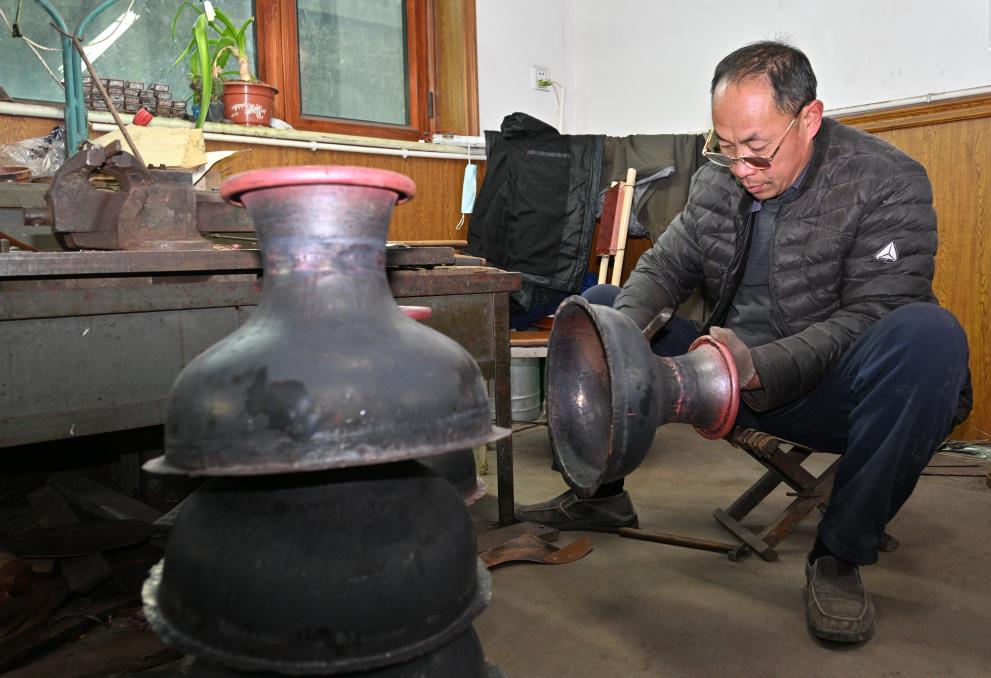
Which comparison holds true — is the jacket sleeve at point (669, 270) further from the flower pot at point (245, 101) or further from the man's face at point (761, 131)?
the flower pot at point (245, 101)

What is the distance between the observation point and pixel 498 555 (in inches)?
94.2

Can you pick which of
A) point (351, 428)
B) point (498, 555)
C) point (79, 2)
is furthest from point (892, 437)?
point (79, 2)

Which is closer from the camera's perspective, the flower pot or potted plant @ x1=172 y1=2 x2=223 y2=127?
potted plant @ x1=172 y1=2 x2=223 y2=127

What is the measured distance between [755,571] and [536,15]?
3.84m

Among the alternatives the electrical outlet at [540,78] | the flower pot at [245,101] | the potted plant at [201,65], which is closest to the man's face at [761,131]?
the potted plant at [201,65]

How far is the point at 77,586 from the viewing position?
6.93ft

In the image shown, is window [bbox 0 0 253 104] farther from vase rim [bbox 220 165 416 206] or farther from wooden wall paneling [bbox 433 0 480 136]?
vase rim [bbox 220 165 416 206]

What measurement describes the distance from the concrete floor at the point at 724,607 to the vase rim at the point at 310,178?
3.97ft

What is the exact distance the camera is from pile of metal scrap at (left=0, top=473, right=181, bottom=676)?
71.7 inches

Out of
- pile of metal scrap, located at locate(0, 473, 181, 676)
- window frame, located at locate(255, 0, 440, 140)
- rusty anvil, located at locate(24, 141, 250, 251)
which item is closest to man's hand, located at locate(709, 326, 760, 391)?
rusty anvil, located at locate(24, 141, 250, 251)

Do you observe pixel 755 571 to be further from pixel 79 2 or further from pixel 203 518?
pixel 79 2

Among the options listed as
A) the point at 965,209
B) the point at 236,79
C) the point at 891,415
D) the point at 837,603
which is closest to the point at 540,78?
the point at 236,79

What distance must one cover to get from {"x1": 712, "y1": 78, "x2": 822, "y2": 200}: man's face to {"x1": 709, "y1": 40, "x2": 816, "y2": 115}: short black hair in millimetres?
17

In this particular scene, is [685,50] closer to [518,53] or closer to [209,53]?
[518,53]
